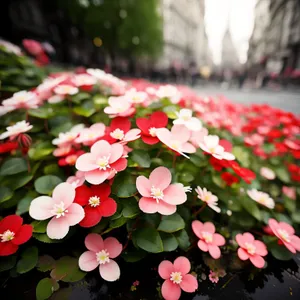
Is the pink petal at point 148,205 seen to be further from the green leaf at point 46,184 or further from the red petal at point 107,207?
the green leaf at point 46,184

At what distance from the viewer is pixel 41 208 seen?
2.12 feet

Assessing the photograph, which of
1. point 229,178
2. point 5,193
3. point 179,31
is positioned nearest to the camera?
point 5,193

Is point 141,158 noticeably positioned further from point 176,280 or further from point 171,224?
point 176,280

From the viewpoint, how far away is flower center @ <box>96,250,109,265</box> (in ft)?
2.15

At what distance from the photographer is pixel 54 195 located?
2.14ft

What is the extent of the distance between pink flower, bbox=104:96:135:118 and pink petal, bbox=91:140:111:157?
0.57ft

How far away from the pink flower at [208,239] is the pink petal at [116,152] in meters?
0.42

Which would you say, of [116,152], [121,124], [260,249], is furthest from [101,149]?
[260,249]

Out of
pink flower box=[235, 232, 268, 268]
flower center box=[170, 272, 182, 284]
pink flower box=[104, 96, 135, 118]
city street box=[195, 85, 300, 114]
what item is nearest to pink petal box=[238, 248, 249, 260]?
pink flower box=[235, 232, 268, 268]

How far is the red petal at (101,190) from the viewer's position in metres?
0.64

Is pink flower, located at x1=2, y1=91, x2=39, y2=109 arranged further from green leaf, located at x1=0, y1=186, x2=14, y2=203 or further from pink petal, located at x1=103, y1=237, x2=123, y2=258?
pink petal, located at x1=103, y1=237, x2=123, y2=258

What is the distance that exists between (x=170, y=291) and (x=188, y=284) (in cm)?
6

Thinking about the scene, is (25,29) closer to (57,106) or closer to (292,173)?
(57,106)

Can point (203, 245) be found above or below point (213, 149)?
below
